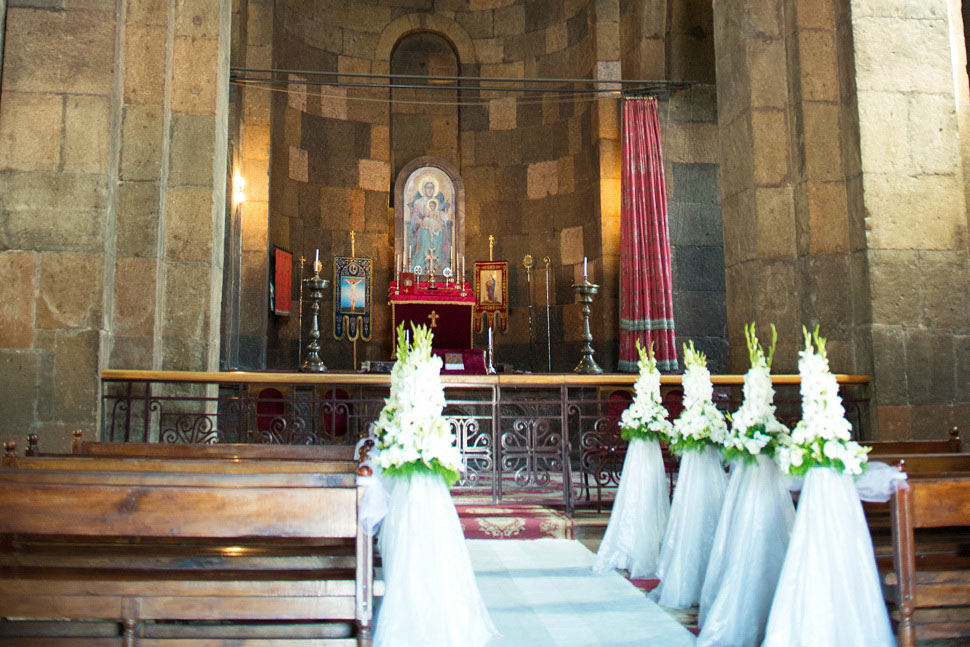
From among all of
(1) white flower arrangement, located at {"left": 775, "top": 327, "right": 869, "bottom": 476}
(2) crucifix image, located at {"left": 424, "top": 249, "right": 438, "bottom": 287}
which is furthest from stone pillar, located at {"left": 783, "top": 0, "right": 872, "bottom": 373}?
(2) crucifix image, located at {"left": 424, "top": 249, "right": 438, "bottom": 287}

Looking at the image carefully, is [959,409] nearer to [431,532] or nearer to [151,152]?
[431,532]

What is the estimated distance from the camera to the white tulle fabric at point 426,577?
336 cm

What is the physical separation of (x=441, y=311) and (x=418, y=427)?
8652 millimetres

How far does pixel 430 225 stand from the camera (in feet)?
46.2

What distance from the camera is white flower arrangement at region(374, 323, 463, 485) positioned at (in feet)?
11.8

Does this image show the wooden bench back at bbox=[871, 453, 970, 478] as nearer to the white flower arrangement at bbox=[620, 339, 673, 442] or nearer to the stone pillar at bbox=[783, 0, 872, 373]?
the white flower arrangement at bbox=[620, 339, 673, 442]

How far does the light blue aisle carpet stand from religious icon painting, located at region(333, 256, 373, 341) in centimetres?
789

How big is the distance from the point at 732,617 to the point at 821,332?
4.31 m

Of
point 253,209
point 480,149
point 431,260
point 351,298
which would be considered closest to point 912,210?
point 431,260

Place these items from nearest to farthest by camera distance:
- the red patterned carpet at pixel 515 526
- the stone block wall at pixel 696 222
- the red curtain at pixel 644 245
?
the red patterned carpet at pixel 515 526, the red curtain at pixel 644 245, the stone block wall at pixel 696 222

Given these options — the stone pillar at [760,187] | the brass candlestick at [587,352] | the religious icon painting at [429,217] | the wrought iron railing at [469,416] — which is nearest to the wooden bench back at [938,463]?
the wrought iron railing at [469,416]

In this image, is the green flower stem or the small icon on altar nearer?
the green flower stem

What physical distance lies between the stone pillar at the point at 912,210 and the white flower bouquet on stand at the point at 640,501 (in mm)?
2559

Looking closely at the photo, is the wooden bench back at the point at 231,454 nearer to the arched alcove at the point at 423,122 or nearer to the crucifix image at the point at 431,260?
the crucifix image at the point at 431,260
